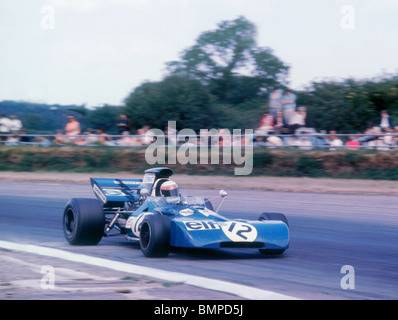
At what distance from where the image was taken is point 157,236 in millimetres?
7754

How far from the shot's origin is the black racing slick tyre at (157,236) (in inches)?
305

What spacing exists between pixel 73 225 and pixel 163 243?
1.80 meters

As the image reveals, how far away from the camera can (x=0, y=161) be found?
896 inches

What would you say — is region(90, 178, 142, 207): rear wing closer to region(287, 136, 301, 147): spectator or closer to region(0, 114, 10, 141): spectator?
region(287, 136, 301, 147): spectator

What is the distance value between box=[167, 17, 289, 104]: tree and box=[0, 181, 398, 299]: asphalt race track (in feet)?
75.7

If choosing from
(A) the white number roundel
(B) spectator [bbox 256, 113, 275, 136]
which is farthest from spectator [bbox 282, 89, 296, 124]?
(A) the white number roundel

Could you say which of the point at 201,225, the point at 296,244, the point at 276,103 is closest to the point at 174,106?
the point at 276,103

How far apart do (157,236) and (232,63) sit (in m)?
32.3

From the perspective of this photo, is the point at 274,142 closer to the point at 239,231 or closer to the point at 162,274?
the point at 239,231

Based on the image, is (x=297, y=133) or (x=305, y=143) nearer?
(x=305, y=143)

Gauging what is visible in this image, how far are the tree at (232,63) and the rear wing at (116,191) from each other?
28785 millimetres

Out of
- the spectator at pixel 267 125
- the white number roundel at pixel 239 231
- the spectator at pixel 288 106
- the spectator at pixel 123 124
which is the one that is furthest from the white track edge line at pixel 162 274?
the spectator at pixel 123 124

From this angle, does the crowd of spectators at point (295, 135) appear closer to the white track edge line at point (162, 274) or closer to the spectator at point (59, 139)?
the spectator at point (59, 139)
